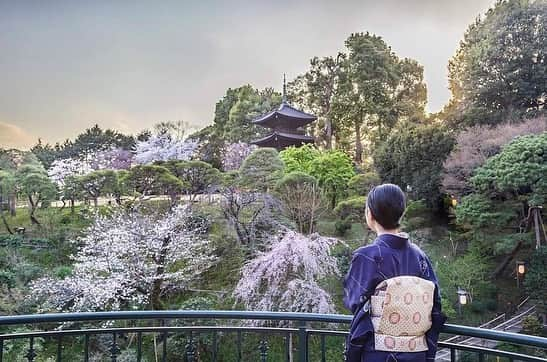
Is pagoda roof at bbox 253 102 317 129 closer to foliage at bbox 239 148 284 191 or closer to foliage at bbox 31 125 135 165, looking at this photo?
foliage at bbox 239 148 284 191

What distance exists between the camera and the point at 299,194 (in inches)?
369

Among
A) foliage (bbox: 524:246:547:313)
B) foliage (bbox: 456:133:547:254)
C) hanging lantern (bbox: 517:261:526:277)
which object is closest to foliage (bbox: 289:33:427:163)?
foliage (bbox: 456:133:547:254)

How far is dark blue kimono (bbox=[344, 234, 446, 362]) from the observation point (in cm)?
102

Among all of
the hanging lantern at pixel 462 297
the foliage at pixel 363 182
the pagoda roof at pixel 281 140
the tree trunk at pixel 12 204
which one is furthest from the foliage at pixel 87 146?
the hanging lantern at pixel 462 297

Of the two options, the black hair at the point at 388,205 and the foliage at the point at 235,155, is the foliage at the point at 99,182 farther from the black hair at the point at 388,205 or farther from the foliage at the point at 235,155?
the black hair at the point at 388,205

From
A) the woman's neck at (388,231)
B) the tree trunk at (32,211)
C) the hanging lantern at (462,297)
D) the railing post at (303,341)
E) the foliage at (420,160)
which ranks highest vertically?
the foliage at (420,160)

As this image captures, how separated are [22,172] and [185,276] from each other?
27.4 feet

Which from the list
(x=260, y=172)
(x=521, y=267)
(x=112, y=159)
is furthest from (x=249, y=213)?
(x=112, y=159)

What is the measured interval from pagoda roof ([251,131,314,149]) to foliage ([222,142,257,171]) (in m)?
0.60

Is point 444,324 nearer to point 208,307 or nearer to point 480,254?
point 208,307

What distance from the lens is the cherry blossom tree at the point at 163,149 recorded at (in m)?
17.2

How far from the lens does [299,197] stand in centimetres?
936

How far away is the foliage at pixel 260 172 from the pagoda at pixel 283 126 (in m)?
7.10

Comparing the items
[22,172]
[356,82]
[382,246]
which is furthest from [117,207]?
[356,82]
